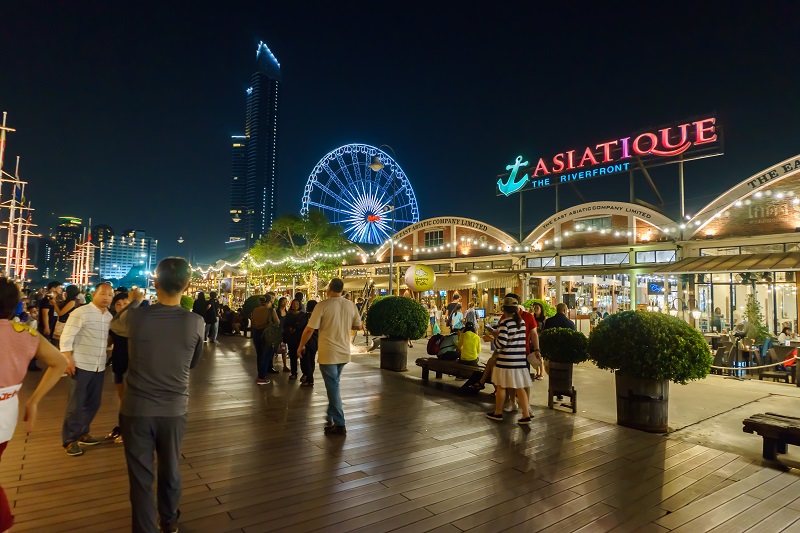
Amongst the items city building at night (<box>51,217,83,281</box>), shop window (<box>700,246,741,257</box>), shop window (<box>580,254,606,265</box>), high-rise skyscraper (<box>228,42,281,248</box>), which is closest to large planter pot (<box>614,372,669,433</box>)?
shop window (<box>700,246,741,257</box>)

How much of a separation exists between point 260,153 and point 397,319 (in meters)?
156


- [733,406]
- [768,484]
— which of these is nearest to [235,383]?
[768,484]

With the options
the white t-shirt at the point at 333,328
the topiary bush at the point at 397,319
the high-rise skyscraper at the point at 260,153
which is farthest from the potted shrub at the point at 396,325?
the high-rise skyscraper at the point at 260,153

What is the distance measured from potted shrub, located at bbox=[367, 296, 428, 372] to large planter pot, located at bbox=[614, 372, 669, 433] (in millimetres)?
4528

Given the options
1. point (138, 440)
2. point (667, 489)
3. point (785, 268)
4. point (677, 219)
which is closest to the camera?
point (138, 440)

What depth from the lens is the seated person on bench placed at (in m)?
7.34

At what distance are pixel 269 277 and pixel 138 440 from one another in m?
28.9

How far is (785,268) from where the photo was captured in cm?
1216

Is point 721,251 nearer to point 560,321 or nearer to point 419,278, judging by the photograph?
point 419,278

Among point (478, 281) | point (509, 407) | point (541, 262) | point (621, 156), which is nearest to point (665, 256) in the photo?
point (621, 156)

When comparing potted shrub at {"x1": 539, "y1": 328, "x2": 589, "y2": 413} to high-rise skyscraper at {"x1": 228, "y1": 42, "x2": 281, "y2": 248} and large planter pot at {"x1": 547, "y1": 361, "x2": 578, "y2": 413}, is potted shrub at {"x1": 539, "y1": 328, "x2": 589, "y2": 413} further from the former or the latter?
high-rise skyscraper at {"x1": 228, "y1": 42, "x2": 281, "y2": 248}

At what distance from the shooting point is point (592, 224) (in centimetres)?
1886

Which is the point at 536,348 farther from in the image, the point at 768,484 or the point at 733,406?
the point at 733,406

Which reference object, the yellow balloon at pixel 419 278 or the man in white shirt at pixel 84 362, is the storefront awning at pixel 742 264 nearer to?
the yellow balloon at pixel 419 278
